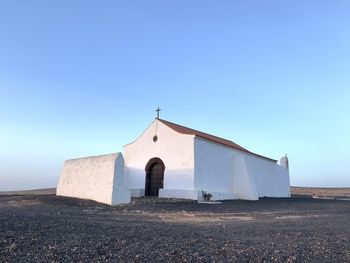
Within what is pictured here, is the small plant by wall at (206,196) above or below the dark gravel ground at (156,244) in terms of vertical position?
above

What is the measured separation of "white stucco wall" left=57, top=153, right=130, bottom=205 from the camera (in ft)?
55.6

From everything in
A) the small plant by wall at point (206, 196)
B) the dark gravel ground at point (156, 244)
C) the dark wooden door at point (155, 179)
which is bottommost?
the dark gravel ground at point (156, 244)

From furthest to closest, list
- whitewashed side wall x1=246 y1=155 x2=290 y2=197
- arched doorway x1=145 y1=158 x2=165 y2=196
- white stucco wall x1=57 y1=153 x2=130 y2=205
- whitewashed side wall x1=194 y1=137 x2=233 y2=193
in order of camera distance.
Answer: whitewashed side wall x1=246 y1=155 x2=290 y2=197, arched doorway x1=145 y1=158 x2=165 y2=196, whitewashed side wall x1=194 y1=137 x2=233 y2=193, white stucco wall x1=57 y1=153 x2=130 y2=205

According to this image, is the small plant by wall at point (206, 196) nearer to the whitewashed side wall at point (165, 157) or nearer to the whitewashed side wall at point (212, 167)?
the whitewashed side wall at point (212, 167)

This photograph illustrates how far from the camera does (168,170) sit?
2281 cm

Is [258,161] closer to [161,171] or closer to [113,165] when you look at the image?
[161,171]

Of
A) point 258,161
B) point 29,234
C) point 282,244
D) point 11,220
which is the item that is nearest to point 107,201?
point 11,220

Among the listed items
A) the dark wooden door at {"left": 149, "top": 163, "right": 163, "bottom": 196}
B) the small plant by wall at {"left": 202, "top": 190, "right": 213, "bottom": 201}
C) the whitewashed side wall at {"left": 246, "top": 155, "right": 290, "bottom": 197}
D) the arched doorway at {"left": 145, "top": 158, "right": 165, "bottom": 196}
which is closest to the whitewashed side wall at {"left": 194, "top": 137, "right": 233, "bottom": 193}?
the small plant by wall at {"left": 202, "top": 190, "right": 213, "bottom": 201}

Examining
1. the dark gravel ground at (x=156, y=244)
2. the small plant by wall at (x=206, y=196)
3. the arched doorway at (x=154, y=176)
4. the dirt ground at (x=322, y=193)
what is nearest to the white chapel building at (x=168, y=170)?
the arched doorway at (x=154, y=176)

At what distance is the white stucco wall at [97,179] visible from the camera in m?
16.9

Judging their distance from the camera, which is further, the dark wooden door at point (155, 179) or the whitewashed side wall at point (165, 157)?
the dark wooden door at point (155, 179)

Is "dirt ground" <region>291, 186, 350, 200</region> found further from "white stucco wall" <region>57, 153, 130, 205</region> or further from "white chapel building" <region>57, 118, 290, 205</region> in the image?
"white stucco wall" <region>57, 153, 130, 205</region>

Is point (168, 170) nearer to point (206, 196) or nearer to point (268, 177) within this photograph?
point (206, 196)

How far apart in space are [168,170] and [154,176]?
1727mm
